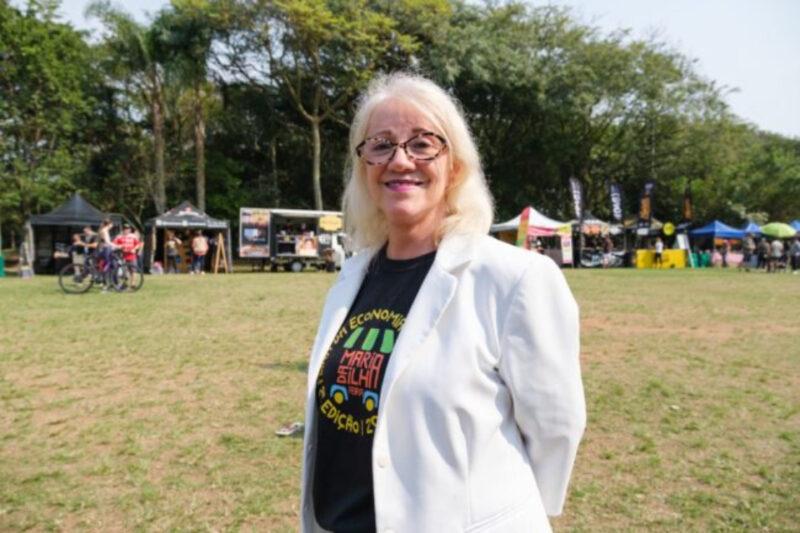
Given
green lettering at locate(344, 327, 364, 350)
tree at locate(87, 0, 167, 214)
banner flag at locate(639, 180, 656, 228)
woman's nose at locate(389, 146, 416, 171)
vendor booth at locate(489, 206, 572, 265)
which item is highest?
tree at locate(87, 0, 167, 214)

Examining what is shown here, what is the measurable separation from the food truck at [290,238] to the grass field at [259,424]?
1583 centimetres

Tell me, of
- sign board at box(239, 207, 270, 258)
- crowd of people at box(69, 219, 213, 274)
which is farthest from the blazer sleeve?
sign board at box(239, 207, 270, 258)

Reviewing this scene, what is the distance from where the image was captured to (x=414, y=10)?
3114 cm

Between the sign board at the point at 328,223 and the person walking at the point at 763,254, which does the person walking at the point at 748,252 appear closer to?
the person walking at the point at 763,254

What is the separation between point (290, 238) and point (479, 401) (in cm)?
2621

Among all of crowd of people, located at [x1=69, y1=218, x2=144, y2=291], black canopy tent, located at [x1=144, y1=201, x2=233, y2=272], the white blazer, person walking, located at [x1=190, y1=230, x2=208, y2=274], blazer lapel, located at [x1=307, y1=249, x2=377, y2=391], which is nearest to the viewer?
Result: the white blazer

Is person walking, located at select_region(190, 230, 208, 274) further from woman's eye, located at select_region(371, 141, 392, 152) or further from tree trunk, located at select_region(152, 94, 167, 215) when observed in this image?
woman's eye, located at select_region(371, 141, 392, 152)

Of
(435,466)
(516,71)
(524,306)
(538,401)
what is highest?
(516,71)

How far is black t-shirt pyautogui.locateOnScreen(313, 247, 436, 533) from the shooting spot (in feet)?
5.40

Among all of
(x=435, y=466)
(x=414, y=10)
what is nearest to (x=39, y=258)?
(x=414, y=10)

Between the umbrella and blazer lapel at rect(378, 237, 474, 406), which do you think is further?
the umbrella

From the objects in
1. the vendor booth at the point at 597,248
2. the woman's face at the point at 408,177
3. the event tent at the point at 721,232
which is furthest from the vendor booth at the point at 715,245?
the woman's face at the point at 408,177

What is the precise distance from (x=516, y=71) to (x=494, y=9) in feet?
14.7

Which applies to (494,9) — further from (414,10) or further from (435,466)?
(435,466)
